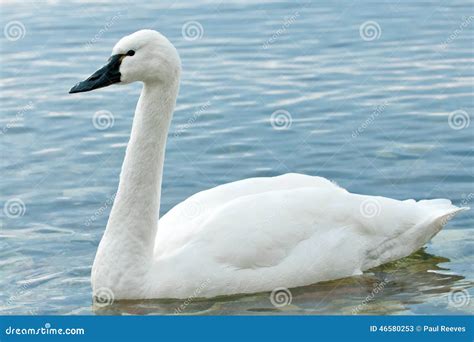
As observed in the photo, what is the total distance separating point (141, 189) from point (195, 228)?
535mm

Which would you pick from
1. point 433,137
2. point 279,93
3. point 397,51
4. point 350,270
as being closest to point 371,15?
point 397,51

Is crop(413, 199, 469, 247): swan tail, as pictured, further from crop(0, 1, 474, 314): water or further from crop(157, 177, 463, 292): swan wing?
crop(0, 1, 474, 314): water

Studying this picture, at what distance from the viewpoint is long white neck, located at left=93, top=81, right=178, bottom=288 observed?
33.7 ft

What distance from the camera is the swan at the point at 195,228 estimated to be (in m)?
10.2

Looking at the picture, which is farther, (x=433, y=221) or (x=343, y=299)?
(x=433, y=221)

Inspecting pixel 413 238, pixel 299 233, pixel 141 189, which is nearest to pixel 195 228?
pixel 141 189

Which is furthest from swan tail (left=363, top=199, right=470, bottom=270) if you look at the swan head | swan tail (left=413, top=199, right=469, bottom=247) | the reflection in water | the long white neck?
the swan head

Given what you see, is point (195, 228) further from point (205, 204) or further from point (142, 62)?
point (142, 62)

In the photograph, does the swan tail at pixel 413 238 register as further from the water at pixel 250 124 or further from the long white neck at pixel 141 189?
the long white neck at pixel 141 189

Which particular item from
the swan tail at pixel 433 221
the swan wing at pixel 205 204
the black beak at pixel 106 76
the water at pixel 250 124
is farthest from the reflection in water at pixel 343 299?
the black beak at pixel 106 76

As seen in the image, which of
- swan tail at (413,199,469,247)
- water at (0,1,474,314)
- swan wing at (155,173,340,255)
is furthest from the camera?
swan tail at (413,199,469,247)

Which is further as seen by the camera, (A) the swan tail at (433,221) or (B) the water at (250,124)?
(A) the swan tail at (433,221)

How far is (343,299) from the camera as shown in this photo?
10406 millimetres

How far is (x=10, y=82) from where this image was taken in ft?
54.0
